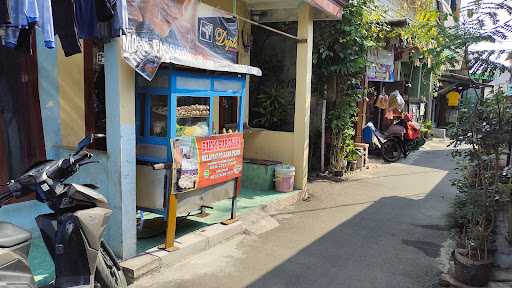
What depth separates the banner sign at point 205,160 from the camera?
487 cm

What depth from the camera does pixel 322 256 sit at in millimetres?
5461

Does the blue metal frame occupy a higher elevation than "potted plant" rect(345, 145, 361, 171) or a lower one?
higher

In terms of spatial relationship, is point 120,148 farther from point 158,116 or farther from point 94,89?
point 94,89

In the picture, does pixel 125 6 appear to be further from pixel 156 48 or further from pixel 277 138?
pixel 277 138

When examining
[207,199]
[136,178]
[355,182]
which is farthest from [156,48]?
[355,182]

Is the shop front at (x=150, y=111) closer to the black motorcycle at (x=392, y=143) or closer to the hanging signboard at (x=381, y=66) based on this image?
the hanging signboard at (x=381, y=66)

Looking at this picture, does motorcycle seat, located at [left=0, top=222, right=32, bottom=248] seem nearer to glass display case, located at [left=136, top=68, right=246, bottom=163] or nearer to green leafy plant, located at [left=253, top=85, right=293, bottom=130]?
glass display case, located at [left=136, top=68, right=246, bottom=163]

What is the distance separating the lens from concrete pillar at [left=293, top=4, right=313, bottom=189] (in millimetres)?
8047

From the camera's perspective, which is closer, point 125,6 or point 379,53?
point 125,6

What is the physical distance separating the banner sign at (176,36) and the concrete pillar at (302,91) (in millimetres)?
1855

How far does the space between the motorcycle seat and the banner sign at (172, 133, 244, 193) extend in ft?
6.78

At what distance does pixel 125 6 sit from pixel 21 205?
2.64 meters

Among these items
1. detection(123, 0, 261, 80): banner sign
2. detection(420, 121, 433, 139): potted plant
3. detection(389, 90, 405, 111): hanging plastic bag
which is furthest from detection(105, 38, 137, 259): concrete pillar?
detection(420, 121, 433, 139): potted plant

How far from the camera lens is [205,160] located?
5.25 meters
